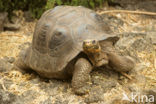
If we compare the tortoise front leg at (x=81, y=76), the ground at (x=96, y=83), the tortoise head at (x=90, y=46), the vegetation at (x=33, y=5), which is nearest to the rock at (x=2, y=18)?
the vegetation at (x=33, y=5)

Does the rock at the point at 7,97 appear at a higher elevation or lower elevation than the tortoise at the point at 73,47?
lower

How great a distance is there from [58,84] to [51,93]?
0.77ft

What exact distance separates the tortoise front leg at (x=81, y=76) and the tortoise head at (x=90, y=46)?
0.64ft

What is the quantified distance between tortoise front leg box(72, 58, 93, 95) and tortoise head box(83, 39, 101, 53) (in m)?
0.19

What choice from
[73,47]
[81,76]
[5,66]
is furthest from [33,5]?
[81,76]

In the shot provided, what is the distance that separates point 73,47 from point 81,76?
1.33ft

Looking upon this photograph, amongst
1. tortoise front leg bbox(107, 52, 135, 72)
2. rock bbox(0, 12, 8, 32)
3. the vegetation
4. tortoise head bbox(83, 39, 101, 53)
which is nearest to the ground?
tortoise front leg bbox(107, 52, 135, 72)

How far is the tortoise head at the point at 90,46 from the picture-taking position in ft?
8.91

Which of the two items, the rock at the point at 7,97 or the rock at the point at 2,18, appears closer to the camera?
the rock at the point at 7,97

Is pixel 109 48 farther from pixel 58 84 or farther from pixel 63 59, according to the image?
pixel 58 84

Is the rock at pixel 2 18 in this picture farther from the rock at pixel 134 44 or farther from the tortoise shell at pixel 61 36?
the rock at pixel 134 44

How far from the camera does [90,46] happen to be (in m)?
2.73

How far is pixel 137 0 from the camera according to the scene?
21.7 ft

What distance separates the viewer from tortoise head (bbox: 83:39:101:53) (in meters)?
2.72
